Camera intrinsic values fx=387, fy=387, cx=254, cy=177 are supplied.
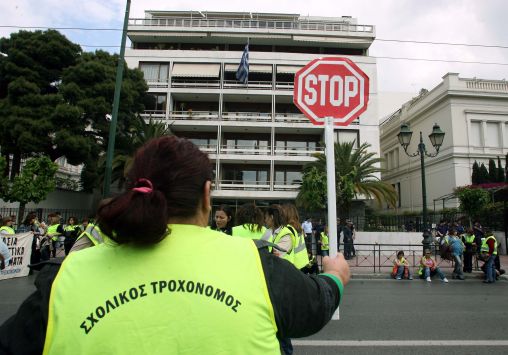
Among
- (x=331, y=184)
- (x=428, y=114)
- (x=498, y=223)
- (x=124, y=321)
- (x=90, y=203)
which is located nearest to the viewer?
(x=124, y=321)

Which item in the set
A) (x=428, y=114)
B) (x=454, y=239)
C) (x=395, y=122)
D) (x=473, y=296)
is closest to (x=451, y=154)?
(x=428, y=114)

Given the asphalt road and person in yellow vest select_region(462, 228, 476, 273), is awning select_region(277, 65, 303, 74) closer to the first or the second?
person in yellow vest select_region(462, 228, 476, 273)

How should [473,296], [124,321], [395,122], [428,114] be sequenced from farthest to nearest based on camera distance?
[395,122], [428,114], [473,296], [124,321]

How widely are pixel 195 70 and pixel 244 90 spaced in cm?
444

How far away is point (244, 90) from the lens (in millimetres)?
31594

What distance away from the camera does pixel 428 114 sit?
37344 millimetres

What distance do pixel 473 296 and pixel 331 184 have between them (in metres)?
8.29

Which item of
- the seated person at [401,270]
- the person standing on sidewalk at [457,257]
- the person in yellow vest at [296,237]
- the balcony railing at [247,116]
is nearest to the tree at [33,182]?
the seated person at [401,270]

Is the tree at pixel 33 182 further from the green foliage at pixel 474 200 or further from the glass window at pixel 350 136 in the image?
the glass window at pixel 350 136

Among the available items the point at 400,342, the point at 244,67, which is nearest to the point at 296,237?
the point at 400,342

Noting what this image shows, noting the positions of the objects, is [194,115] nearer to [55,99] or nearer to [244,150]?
[244,150]

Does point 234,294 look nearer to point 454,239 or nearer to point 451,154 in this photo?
point 454,239

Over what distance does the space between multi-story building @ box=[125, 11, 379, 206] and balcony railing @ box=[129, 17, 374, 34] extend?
9 centimetres

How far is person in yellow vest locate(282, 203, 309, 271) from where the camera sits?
4.63 meters
